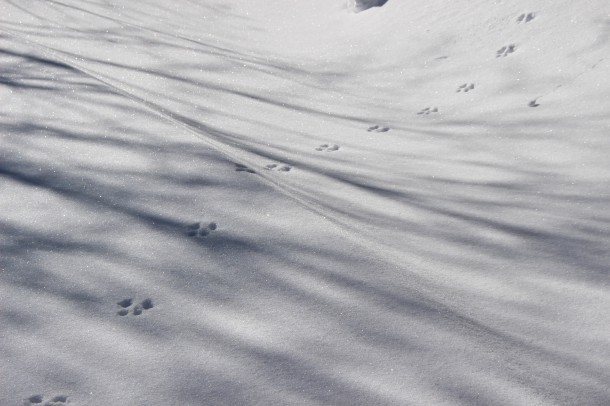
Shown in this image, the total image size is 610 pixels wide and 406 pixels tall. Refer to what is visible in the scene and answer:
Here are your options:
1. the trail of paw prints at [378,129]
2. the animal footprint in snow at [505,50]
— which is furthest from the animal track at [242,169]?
the animal footprint in snow at [505,50]

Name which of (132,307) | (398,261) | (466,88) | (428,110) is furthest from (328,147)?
(132,307)

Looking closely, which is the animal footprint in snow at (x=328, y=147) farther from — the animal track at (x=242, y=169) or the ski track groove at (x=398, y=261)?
the animal track at (x=242, y=169)

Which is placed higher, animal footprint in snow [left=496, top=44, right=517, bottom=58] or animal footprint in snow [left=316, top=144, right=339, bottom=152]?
animal footprint in snow [left=496, top=44, right=517, bottom=58]

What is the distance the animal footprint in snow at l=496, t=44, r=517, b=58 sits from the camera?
5621mm

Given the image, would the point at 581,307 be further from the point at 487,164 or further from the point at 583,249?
the point at 487,164

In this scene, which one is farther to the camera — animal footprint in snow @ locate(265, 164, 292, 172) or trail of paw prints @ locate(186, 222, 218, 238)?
animal footprint in snow @ locate(265, 164, 292, 172)

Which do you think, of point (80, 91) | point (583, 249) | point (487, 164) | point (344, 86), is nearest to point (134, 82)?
point (80, 91)

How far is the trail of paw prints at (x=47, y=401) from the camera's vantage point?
222 cm

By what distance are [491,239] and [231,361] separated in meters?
1.42

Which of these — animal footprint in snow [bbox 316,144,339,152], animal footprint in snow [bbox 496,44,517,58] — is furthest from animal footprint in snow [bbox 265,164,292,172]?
animal footprint in snow [bbox 496,44,517,58]

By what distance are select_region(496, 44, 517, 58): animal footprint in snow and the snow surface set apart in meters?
0.02

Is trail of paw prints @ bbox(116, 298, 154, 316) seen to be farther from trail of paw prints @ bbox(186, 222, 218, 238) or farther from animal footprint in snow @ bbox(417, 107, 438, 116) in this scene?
animal footprint in snow @ bbox(417, 107, 438, 116)

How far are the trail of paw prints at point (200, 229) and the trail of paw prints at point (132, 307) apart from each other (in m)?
0.51

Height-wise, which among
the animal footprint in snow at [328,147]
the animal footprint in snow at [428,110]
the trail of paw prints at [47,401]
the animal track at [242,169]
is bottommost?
the trail of paw prints at [47,401]
